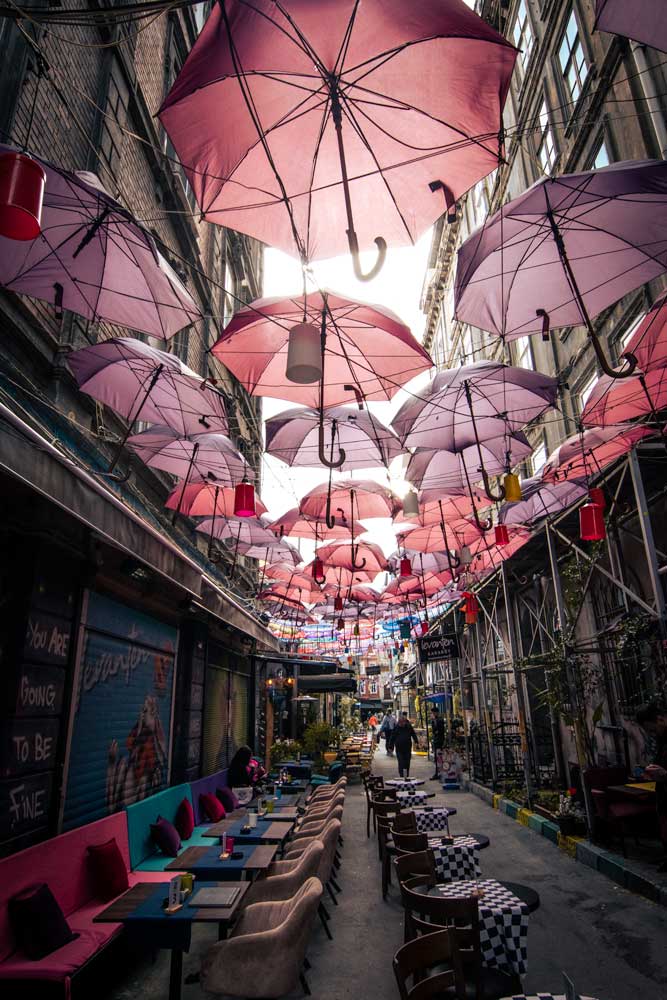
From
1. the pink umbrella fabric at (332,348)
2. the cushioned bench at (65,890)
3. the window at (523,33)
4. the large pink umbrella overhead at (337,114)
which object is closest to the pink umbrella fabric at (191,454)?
the pink umbrella fabric at (332,348)

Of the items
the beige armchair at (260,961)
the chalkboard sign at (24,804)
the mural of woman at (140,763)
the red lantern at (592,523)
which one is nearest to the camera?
the beige armchair at (260,961)

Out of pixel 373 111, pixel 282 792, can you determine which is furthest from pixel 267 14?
Result: pixel 282 792

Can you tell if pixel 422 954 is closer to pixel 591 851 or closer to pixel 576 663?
pixel 591 851

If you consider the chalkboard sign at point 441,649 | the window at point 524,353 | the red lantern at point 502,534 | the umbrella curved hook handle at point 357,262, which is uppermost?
the window at point 524,353

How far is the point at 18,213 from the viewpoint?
9.55 feet

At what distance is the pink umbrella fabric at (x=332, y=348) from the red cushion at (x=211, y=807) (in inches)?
314

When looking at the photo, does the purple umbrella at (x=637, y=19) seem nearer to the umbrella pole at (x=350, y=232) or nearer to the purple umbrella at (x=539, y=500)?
the umbrella pole at (x=350, y=232)

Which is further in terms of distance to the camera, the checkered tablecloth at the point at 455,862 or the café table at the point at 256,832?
the café table at the point at 256,832

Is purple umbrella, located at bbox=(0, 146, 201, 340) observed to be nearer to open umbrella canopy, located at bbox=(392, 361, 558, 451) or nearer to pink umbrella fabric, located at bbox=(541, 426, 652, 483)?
open umbrella canopy, located at bbox=(392, 361, 558, 451)

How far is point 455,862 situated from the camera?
21.6 ft

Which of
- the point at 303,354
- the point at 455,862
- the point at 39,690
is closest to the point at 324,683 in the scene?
the point at 455,862

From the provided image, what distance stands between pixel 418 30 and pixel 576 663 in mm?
9946

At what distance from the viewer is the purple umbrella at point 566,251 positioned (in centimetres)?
486

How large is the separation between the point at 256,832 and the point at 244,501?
15.8 feet
